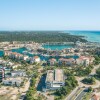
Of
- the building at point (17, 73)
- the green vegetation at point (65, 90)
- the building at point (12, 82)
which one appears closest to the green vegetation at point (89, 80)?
the green vegetation at point (65, 90)

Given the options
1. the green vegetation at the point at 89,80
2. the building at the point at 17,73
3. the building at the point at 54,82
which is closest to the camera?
the building at the point at 54,82

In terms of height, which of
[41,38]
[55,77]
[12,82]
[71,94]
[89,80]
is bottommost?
[71,94]

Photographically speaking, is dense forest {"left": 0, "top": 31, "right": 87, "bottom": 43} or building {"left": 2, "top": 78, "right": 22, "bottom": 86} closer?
building {"left": 2, "top": 78, "right": 22, "bottom": 86}

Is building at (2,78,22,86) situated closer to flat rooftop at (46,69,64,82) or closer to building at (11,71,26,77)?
building at (11,71,26,77)

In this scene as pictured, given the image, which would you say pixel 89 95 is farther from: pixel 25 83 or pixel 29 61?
pixel 29 61

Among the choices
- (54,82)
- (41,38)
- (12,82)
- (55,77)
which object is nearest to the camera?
(54,82)

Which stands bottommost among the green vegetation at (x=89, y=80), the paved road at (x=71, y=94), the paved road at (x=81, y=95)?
the paved road at (x=71, y=94)

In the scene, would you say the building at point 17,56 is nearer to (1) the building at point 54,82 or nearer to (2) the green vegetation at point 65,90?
(1) the building at point 54,82

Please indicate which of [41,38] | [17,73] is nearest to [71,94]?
[17,73]

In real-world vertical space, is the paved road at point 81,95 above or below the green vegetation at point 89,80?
below

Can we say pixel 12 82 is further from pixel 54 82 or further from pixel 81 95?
pixel 81 95

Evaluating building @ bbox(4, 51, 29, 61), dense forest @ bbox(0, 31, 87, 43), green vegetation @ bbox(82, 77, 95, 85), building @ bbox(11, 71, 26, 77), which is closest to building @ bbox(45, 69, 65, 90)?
green vegetation @ bbox(82, 77, 95, 85)

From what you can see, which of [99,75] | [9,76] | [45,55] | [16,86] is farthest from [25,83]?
[45,55]
